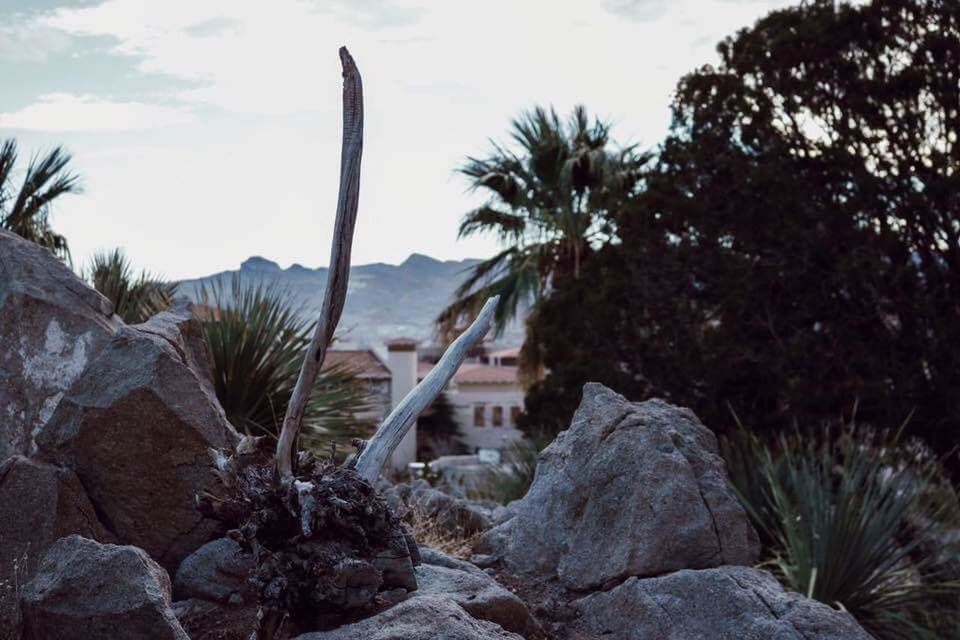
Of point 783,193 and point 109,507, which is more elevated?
point 783,193

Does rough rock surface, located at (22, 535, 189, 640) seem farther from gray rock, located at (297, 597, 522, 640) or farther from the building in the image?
the building

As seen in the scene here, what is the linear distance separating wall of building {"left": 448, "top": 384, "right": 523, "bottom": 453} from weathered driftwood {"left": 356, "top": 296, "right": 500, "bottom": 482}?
1372 inches

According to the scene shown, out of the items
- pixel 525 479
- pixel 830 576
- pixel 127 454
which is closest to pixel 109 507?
pixel 127 454

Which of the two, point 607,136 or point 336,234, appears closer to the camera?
point 336,234

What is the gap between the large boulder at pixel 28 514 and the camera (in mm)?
4609

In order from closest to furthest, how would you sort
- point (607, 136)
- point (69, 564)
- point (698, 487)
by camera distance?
point (69, 564) → point (698, 487) → point (607, 136)

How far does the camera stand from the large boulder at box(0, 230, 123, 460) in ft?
18.2

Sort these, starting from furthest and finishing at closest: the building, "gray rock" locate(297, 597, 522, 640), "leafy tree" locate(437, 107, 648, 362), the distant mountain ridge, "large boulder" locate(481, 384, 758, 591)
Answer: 1. the distant mountain ridge
2. the building
3. "leafy tree" locate(437, 107, 648, 362)
4. "large boulder" locate(481, 384, 758, 591)
5. "gray rock" locate(297, 597, 522, 640)

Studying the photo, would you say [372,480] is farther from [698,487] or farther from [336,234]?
[698,487]

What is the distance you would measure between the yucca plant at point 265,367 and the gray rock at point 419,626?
17.5 feet

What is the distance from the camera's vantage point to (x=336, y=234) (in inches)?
156

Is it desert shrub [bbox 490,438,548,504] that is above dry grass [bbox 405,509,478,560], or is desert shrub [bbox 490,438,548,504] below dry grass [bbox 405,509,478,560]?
below

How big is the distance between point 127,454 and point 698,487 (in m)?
2.70

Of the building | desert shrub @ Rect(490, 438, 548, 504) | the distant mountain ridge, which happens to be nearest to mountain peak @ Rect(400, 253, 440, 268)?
the distant mountain ridge
